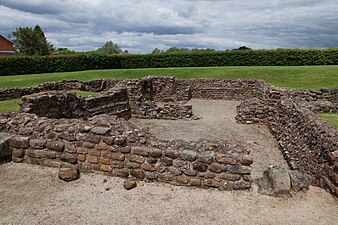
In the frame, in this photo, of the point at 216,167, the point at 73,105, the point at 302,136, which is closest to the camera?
the point at 216,167

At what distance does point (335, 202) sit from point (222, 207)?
2.19m

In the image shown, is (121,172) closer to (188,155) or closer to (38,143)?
(188,155)

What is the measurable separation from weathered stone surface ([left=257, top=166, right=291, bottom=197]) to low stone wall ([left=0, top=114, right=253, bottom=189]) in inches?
12.9

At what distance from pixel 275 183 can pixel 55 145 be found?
496cm

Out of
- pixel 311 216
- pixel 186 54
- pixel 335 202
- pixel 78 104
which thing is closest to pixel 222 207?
pixel 311 216

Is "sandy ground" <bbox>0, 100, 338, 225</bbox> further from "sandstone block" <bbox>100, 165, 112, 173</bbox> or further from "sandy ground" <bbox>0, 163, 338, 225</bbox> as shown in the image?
"sandstone block" <bbox>100, 165, 112, 173</bbox>

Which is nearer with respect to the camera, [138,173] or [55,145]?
[138,173]

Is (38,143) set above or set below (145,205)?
above

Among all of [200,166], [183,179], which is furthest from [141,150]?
[200,166]

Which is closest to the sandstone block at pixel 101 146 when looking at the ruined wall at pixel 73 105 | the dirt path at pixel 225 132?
the dirt path at pixel 225 132

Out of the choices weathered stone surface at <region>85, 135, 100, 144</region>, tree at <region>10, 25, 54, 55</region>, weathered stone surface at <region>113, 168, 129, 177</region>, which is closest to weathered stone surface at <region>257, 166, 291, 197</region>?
weathered stone surface at <region>113, 168, 129, 177</region>

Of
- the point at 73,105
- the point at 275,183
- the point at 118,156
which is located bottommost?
the point at 73,105

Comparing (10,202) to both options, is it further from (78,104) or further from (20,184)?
(78,104)

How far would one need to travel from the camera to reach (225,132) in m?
12.6
